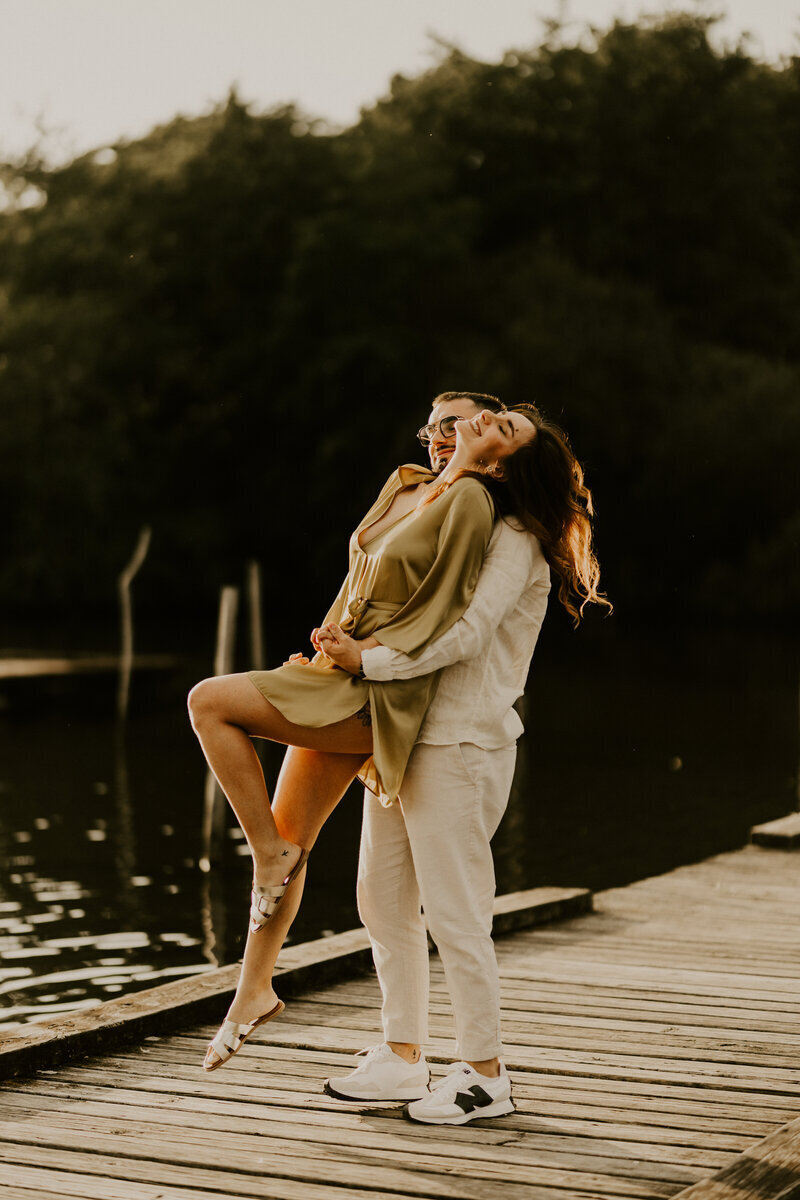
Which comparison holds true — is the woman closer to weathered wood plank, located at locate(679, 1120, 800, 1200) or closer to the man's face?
the man's face

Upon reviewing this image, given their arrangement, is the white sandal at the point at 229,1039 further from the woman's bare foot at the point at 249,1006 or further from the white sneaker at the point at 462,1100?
the white sneaker at the point at 462,1100

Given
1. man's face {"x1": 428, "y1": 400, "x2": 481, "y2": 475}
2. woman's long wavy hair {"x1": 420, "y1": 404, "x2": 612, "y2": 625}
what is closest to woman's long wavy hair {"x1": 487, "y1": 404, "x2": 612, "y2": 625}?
woman's long wavy hair {"x1": 420, "y1": 404, "x2": 612, "y2": 625}

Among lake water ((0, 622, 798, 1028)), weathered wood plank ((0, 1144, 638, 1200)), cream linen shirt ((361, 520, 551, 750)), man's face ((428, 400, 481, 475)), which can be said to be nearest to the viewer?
weathered wood plank ((0, 1144, 638, 1200))

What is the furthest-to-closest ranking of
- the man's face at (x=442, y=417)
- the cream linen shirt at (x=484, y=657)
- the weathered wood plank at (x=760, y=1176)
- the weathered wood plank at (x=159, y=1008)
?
1. the weathered wood plank at (x=159, y=1008)
2. the man's face at (x=442, y=417)
3. the cream linen shirt at (x=484, y=657)
4. the weathered wood plank at (x=760, y=1176)

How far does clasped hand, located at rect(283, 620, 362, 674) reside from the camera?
368 centimetres

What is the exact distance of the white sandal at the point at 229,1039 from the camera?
3.73 meters

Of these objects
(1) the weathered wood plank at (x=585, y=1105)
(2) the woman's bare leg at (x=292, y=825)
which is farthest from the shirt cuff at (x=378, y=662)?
(1) the weathered wood plank at (x=585, y=1105)

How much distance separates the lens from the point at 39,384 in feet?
129

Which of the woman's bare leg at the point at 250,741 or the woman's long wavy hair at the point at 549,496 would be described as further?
the woman's long wavy hair at the point at 549,496

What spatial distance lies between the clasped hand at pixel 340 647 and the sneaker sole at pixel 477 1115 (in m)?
1.03

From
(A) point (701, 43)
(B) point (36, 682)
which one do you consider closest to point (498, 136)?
(A) point (701, 43)

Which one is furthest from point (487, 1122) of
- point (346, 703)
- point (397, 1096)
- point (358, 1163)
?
point (346, 703)

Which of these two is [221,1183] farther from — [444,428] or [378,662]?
[444,428]

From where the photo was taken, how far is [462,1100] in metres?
3.77
